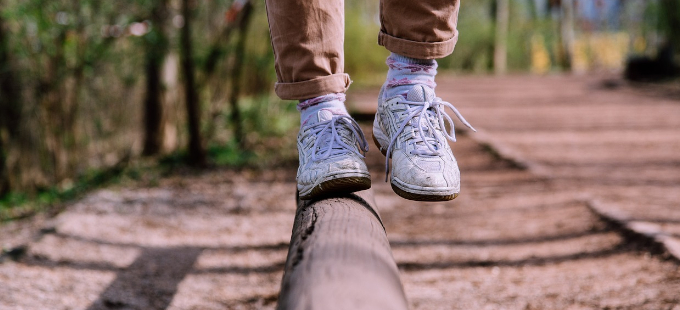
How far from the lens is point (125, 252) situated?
2781mm

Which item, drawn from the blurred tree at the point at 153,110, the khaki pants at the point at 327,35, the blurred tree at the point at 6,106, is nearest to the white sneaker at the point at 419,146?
the khaki pants at the point at 327,35

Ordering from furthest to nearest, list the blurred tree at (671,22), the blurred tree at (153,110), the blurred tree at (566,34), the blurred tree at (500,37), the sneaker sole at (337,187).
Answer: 1. the blurred tree at (500,37)
2. the blurred tree at (566,34)
3. the blurred tree at (671,22)
4. the blurred tree at (153,110)
5. the sneaker sole at (337,187)

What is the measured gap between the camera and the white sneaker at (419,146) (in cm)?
117

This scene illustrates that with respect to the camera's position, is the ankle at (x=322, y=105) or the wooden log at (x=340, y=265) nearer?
the wooden log at (x=340, y=265)

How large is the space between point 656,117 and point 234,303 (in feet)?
18.2

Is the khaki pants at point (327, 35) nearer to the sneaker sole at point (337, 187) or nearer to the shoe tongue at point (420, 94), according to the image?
the shoe tongue at point (420, 94)

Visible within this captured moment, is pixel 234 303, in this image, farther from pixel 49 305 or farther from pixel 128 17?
pixel 128 17

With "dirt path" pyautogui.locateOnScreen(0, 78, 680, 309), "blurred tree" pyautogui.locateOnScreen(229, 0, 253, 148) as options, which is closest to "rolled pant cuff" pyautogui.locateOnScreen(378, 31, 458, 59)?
"dirt path" pyautogui.locateOnScreen(0, 78, 680, 309)

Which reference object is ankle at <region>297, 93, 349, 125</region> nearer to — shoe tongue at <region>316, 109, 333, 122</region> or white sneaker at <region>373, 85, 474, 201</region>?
shoe tongue at <region>316, 109, 333, 122</region>

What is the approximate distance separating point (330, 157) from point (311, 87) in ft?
0.61

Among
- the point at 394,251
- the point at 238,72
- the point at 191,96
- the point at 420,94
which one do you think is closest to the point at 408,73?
the point at 420,94

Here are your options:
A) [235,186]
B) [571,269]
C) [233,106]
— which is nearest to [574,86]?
[233,106]

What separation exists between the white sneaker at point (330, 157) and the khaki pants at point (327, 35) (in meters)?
0.08

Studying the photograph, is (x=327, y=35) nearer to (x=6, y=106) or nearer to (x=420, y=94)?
(x=420, y=94)
